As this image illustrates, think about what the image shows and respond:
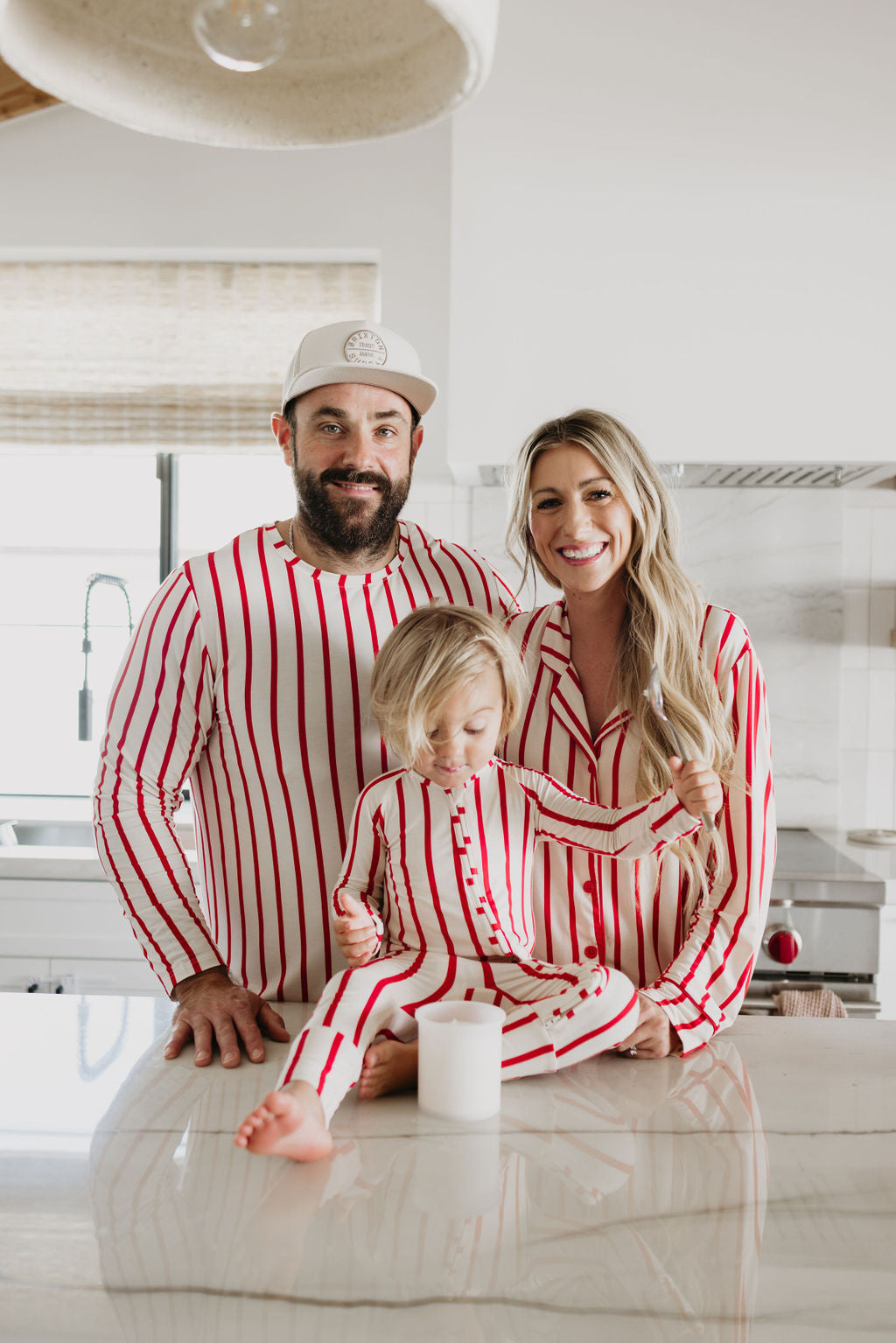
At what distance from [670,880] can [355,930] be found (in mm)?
354

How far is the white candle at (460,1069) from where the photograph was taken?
2.90ft

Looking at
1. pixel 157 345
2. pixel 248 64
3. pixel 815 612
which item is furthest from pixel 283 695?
pixel 157 345

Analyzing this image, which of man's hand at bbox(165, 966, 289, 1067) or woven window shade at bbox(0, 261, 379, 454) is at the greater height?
woven window shade at bbox(0, 261, 379, 454)

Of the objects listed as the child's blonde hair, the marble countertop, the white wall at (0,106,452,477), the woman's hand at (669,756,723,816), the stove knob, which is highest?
the white wall at (0,106,452,477)

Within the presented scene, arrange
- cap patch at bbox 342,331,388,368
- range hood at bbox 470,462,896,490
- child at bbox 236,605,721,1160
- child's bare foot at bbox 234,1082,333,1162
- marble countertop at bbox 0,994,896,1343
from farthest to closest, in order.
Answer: range hood at bbox 470,462,896,490, cap patch at bbox 342,331,388,368, child at bbox 236,605,721,1160, child's bare foot at bbox 234,1082,333,1162, marble countertop at bbox 0,994,896,1343

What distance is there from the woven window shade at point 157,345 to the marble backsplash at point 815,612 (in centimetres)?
73

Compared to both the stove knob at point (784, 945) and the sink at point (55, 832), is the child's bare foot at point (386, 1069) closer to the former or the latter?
the stove knob at point (784, 945)

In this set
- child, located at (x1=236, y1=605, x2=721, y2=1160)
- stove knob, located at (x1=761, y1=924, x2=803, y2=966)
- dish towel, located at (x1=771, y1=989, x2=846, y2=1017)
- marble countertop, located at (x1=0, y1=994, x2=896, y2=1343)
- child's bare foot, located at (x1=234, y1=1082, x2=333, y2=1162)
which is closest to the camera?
marble countertop, located at (x1=0, y1=994, x2=896, y2=1343)

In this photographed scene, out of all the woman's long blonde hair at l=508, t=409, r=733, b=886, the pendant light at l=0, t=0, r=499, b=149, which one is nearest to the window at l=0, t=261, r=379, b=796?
the woman's long blonde hair at l=508, t=409, r=733, b=886

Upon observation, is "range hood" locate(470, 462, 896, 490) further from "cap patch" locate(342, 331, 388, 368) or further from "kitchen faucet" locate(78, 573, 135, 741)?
"kitchen faucet" locate(78, 573, 135, 741)

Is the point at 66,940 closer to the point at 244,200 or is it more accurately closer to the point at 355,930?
the point at 355,930

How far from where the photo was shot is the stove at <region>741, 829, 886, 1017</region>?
2139 mm

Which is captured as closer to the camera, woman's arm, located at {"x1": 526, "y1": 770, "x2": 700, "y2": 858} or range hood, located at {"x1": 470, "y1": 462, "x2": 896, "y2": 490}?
woman's arm, located at {"x1": 526, "y1": 770, "x2": 700, "y2": 858}

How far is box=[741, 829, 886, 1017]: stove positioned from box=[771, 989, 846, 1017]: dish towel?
135 mm
